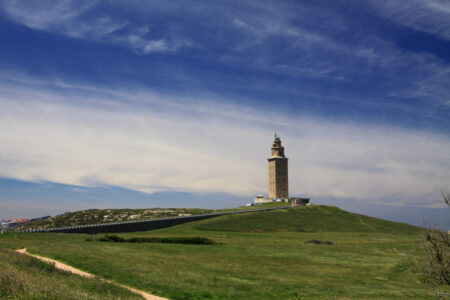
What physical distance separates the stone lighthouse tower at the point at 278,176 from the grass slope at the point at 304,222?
47.3 m

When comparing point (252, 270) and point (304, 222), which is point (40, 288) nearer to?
point (252, 270)

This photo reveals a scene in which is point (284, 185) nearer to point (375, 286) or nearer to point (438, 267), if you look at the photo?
point (375, 286)

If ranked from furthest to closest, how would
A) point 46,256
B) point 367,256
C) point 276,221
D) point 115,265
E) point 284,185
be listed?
1. point 284,185
2. point 276,221
3. point 367,256
4. point 46,256
5. point 115,265

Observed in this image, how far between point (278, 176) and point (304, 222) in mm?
72851

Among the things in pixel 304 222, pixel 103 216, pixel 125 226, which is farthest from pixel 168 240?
pixel 103 216

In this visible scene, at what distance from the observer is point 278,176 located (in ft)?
538

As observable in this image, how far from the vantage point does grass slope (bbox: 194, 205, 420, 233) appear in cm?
8050

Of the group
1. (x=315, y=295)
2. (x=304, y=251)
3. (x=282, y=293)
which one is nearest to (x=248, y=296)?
(x=282, y=293)

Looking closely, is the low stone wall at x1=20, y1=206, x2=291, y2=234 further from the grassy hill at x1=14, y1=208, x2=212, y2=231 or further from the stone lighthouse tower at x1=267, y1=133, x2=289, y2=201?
the stone lighthouse tower at x1=267, y1=133, x2=289, y2=201

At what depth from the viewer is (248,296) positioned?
70.1 feet

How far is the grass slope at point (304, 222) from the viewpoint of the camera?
80500 millimetres

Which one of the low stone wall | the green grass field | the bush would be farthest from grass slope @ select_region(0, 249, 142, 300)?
the low stone wall

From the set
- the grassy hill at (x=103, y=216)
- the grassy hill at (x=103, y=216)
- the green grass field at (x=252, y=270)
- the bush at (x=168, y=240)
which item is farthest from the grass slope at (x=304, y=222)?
the green grass field at (x=252, y=270)

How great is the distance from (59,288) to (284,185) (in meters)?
154
